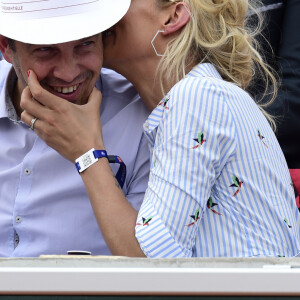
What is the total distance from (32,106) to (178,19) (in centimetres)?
55

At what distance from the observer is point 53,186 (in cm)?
255

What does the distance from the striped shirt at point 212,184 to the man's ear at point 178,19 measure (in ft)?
1.09

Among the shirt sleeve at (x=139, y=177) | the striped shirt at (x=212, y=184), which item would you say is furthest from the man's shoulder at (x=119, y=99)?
the striped shirt at (x=212, y=184)

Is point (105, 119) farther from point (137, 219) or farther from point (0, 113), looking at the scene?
point (137, 219)

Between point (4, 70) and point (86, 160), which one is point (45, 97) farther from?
point (4, 70)

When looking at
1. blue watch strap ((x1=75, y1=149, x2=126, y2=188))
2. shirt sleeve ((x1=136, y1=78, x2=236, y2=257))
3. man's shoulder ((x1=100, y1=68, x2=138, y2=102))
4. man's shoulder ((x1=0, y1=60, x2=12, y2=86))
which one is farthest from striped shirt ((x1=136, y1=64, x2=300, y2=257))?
man's shoulder ((x1=0, y1=60, x2=12, y2=86))

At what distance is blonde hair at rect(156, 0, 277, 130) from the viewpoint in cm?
244

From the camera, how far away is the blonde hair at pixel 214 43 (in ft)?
8.00

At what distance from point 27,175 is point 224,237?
0.81 m

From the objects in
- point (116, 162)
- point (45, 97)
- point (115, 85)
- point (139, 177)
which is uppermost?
point (45, 97)

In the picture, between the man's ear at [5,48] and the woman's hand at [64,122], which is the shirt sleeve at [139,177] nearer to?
the woman's hand at [64,122]

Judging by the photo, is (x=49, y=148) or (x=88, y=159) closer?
(x=88, y=159)

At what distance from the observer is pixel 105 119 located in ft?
8.79

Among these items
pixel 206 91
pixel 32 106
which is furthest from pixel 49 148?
pixel 206 91
